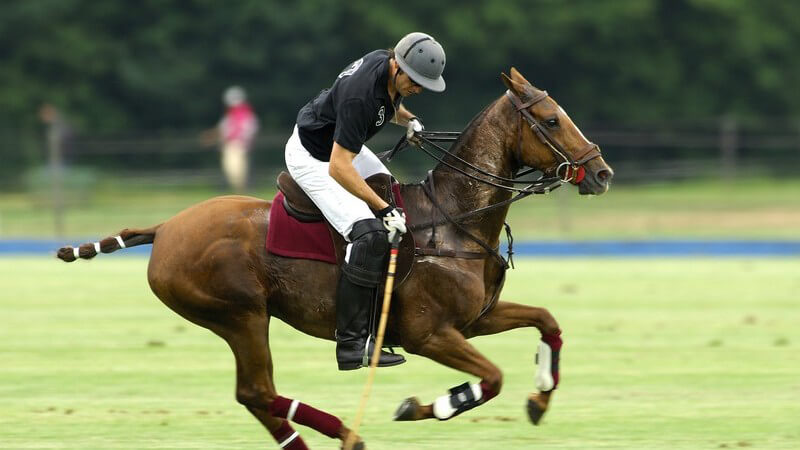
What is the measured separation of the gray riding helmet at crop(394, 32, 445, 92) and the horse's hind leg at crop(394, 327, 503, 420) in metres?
1.20

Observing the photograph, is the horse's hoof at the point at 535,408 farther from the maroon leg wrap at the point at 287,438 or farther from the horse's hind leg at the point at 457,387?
the maroon leg wrap at the point at 287,438

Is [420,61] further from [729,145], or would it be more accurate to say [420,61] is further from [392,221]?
[729,145]

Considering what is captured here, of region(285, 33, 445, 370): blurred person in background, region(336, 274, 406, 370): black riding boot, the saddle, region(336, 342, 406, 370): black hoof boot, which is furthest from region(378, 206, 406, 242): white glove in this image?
region(336, 342, 406, 370): black hoof boot

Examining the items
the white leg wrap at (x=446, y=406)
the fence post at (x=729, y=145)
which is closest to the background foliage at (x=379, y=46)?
the fence post at (x=729, y=145)

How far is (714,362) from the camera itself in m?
10.3

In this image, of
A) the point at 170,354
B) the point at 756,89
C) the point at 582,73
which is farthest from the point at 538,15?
the point at 170,354

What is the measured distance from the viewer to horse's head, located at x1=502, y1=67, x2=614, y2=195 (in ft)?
23.7

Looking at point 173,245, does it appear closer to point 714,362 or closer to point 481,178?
point 481,178

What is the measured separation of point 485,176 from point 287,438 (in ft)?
5.35

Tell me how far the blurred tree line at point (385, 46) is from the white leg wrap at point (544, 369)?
27191mm

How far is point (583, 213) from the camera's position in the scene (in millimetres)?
24734

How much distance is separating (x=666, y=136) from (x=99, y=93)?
15091 millimetres

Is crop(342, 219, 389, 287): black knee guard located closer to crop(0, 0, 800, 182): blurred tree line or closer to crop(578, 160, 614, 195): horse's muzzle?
crop(578, 160, 614, 195): horse's muzzle

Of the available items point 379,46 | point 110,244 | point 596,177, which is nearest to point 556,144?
point 596,177
